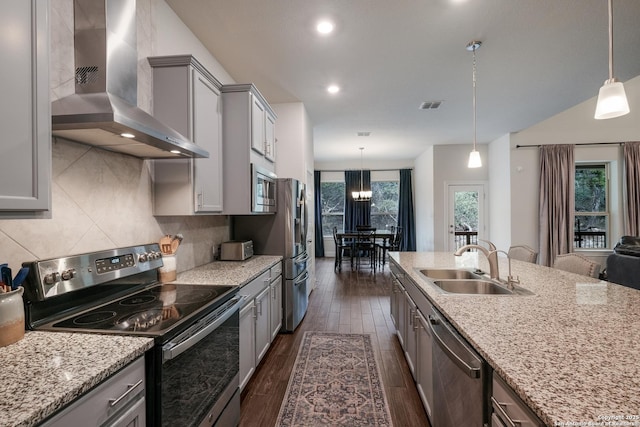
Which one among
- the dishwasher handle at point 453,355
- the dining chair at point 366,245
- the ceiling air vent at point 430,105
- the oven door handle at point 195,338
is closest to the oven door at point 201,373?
the oven door handle at point 195,338

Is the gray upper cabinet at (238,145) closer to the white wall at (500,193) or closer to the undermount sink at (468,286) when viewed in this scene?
the undermount sink at (468,286)

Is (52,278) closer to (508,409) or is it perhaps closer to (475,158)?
(508,409)

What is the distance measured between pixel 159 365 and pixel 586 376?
1376 mm

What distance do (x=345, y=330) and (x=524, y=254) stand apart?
201 cm

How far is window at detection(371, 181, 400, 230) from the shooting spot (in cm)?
861

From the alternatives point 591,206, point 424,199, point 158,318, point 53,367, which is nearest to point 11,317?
point 53,367

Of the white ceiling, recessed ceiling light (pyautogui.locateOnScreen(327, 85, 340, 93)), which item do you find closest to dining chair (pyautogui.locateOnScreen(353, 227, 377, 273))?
the white ceiling

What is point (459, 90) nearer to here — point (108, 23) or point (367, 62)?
point (367, 62)

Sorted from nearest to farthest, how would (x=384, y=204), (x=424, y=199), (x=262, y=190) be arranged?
1. (x=262, y=190)
2. (x=424, y=199)
3. (x=384, y=204)

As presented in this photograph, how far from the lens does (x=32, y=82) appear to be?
902mm

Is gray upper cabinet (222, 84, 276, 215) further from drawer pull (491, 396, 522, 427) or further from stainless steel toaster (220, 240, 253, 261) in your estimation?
drawer pull (491, 396, 522, 427)

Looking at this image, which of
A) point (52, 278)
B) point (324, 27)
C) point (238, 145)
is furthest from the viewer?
point (238, 145)

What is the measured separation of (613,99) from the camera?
4.97 feet

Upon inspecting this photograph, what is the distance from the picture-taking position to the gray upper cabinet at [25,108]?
83cm
